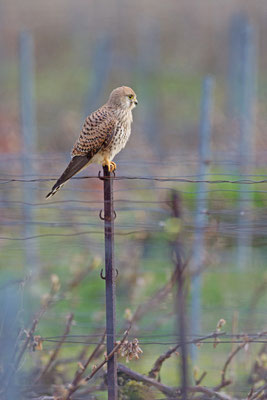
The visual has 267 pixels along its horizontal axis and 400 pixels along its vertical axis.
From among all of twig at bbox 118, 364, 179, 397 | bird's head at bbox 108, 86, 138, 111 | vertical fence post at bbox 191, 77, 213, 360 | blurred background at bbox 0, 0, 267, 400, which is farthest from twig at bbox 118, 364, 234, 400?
vertical fence post at bbox 191, 77, 213, 360

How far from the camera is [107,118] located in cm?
445

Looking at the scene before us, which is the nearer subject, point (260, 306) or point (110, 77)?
point (260, 306)

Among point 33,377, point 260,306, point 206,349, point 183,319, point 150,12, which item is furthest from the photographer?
point 150,12

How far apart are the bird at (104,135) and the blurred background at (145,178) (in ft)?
0.91

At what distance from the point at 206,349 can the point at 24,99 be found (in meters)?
2.38

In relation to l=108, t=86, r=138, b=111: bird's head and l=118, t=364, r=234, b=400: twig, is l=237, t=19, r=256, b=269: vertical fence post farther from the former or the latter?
l=118, t=364, r=234, b=400: twig

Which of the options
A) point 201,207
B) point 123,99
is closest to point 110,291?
point 123,99

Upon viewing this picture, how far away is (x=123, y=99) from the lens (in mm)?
4625

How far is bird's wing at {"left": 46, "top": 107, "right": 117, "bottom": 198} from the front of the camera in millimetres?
4336

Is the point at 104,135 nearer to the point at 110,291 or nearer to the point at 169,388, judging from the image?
the point at 110,291

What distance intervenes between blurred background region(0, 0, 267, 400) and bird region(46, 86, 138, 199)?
28 cm

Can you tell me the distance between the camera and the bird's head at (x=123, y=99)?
4.57 meters

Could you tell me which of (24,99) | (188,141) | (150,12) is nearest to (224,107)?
(188,141)

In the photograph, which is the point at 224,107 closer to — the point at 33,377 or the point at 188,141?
the point at 188,141
